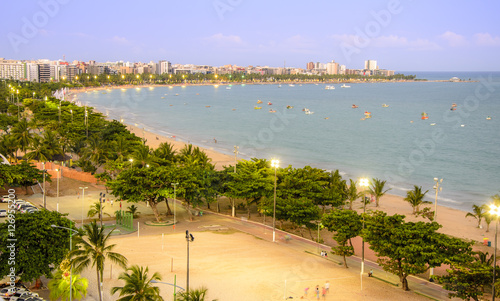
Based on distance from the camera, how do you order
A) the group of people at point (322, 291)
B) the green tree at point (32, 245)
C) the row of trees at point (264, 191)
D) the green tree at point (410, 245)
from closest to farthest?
the green tree at point (32, 245), the group of people at point (322, 291), the green tree at point (410, 245), the row of trees at point (264, 191)

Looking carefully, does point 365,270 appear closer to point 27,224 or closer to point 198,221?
point 198,221

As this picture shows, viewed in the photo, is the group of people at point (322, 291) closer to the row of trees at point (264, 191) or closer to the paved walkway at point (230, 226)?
the paved walkway at point (230, 226)

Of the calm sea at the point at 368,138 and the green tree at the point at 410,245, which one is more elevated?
the green tree at the point at 410,245

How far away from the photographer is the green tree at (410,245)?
23.8 m

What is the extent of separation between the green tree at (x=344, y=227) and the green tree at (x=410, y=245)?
1212 millimetres

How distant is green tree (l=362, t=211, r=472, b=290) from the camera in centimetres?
2381

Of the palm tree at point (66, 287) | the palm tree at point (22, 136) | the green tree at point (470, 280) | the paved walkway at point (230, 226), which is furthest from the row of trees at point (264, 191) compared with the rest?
the palm tree at point (66, 287)

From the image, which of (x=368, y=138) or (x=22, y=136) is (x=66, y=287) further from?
(x=368, y=138)

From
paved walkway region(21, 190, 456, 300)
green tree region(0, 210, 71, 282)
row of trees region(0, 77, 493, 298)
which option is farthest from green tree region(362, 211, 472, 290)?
green tree region(0, 210, 71, 282)

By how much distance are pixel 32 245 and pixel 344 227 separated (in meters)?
16.1

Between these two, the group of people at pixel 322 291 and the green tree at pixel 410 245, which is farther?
the green tree at pixel 410 245

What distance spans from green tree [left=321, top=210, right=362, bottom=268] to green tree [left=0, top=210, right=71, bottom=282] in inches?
564

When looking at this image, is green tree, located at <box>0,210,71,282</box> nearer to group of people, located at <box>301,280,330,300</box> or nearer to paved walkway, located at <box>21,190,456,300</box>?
paved walkway, located at <box>21,190,456,300</box>

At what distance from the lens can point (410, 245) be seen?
79.3 feet
